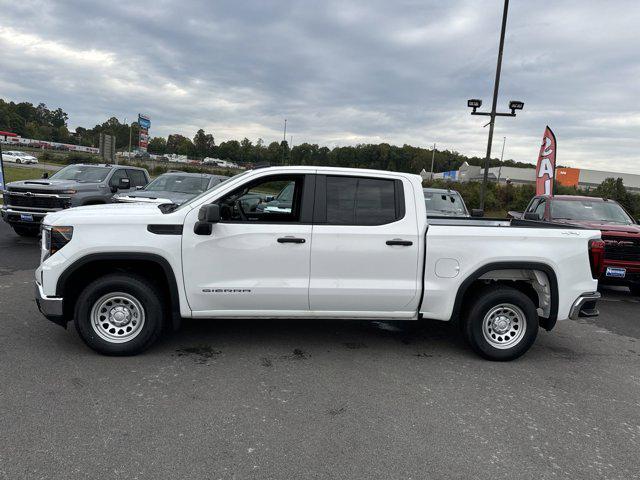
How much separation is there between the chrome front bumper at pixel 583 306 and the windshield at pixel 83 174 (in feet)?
36.3

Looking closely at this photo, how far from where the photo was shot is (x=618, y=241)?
8.25 meters

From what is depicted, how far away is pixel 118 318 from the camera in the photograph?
475cm

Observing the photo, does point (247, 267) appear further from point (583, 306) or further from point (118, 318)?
point (583, 306)

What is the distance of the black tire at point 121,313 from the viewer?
183 inches

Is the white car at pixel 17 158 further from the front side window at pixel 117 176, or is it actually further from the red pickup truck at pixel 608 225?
the red pickup truck at pixel 608 225

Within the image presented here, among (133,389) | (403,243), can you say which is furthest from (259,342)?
(403,243)

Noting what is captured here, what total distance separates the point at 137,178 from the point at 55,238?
9656mm

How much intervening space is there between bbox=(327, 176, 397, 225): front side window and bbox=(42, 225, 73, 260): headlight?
245 centimetres

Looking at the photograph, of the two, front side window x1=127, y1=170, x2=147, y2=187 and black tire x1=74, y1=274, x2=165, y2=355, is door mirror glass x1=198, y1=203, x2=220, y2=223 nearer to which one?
black tire x1=74, y1=274, x2=165, y2=355

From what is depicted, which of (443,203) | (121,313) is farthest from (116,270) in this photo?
(443,203)

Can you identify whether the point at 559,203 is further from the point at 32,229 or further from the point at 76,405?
the point at 32,229

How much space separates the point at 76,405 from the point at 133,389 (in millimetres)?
453

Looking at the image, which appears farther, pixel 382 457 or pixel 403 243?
pixel 403 243

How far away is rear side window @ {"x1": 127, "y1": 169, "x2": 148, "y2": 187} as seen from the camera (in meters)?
13.5
